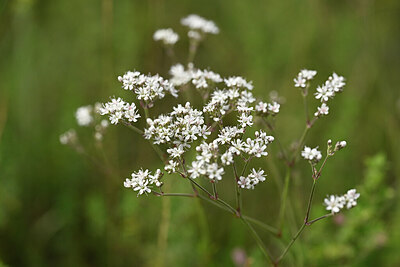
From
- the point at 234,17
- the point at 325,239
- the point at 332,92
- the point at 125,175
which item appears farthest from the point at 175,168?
the point at 234,17

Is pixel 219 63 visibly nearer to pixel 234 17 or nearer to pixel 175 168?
pixel 234 17

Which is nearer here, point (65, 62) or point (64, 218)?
point (64, 218)

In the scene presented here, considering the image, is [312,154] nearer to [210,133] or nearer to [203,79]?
[210,133]

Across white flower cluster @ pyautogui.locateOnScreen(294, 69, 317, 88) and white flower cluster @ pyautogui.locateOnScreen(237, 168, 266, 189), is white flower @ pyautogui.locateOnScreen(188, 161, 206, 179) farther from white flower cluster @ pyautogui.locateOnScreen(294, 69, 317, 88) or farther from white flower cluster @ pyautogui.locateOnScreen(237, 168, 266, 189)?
white flower cluster @ pyautogui.locateOnScreen(294, 69, 317, 88)

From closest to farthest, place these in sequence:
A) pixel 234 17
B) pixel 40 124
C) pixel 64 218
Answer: pixel 64 218 → pixel 40 124 → pixel 234 17

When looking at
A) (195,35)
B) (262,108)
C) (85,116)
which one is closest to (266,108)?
(262,108)

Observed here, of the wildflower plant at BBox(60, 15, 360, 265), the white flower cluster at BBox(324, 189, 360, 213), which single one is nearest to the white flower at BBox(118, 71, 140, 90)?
the wildflower plant at BBox(60, 15, 360, 265)

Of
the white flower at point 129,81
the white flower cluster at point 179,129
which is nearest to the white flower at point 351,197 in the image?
the white flower cluster at point 179,129

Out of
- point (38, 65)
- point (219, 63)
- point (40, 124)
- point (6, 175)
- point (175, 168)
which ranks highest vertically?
point (219, 63)
